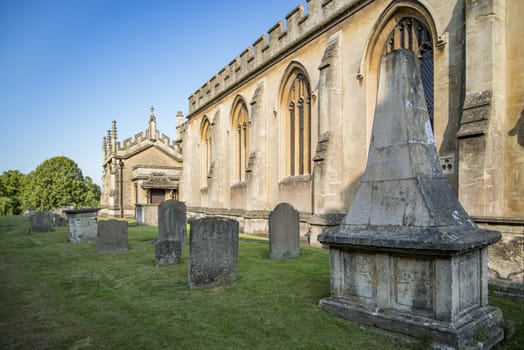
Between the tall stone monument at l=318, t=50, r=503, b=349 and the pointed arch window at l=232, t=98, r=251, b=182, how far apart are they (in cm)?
1564

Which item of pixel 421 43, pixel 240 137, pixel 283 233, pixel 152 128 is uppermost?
pixel 152 128

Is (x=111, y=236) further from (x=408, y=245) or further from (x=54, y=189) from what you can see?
(x=54, y=189)

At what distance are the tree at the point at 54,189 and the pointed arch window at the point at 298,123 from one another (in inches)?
1463

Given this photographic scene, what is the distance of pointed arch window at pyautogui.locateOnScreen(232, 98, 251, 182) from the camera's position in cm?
2028

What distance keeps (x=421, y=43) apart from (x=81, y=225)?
44.1ft

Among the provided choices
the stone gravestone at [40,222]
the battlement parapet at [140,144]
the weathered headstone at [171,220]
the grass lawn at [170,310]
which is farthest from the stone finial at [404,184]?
the battlement parapet at [140,144]

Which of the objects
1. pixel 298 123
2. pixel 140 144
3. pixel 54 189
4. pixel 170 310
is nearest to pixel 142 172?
pixel 140 144

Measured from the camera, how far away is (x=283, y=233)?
9.25 m

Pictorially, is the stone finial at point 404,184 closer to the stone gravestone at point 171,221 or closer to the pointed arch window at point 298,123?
the stone gravestone at point 171,221

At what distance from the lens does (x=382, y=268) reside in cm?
424

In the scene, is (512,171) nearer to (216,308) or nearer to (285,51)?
(216,308)

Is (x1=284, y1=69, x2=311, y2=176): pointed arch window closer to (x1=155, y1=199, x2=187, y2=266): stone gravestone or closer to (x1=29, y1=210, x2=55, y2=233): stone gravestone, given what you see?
(x1=155, y1=199, x2=187, y2=266): stone gravestone

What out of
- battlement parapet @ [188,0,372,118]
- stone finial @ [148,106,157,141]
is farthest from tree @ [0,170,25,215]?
battlement parapet @ [188,0,372,118]

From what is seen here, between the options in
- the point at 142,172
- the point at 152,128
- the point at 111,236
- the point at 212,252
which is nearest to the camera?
the point at 212,252
